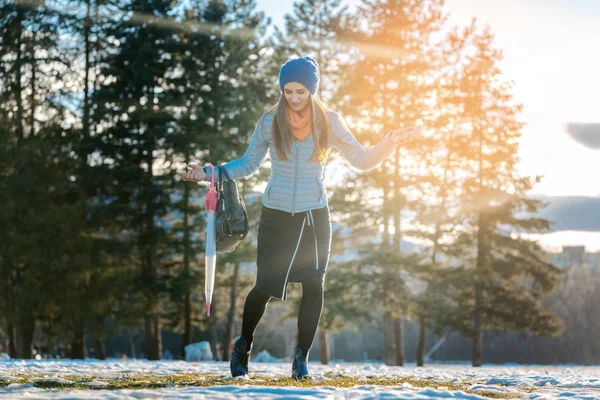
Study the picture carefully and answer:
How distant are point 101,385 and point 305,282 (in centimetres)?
166

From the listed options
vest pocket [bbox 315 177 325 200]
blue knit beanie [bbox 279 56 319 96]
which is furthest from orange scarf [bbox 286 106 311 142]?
vest pocket [bbox 315 177 325 200]

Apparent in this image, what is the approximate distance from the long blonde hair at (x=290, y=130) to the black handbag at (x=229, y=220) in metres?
0.48

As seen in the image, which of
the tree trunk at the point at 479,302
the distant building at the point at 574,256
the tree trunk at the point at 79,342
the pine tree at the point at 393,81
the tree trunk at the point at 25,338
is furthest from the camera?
the distant building at the point at 574,256

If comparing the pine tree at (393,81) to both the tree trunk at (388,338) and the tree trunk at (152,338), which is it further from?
the tree trunk at (152,338)

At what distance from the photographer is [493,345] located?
7281 cm

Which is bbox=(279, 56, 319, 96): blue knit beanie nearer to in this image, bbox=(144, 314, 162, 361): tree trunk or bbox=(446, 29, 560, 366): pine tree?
bbox=(446, 29, 560, 366): pine tree

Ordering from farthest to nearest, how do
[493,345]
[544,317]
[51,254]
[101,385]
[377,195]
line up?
[493,345]
[544,317]
[377,195]
[51,254]
[101,385]

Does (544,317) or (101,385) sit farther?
(544,317)

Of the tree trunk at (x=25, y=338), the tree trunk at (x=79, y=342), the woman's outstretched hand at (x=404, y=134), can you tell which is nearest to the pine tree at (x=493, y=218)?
the tree trunk at (x=79, y=342)

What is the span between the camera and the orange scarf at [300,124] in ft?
20.1

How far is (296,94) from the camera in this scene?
20.1 ft

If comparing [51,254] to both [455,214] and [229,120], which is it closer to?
[229,120]

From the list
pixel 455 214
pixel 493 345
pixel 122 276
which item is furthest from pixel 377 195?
pixel 493 345

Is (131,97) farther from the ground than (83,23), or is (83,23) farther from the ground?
(83,23)
